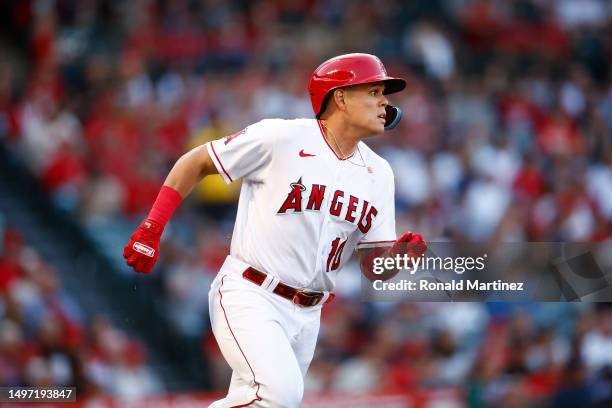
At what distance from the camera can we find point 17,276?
7633 millimetres

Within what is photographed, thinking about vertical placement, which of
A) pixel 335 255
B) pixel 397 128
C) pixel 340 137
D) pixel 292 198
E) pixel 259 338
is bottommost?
pixel 259 338

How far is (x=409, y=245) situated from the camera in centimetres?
453

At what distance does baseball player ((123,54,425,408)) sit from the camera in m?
4.21

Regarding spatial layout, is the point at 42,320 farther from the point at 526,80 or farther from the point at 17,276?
the point at 526,80

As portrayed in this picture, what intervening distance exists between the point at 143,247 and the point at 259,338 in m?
0.57

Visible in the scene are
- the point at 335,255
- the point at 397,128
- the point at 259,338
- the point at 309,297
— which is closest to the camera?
the point at 259,338

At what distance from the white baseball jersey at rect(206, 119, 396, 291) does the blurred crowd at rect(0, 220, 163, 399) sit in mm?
2853

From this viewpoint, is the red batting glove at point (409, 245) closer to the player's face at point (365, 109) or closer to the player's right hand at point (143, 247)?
the player's face at point (365, 109)

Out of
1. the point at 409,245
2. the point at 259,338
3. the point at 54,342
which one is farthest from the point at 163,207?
the point at 54,342

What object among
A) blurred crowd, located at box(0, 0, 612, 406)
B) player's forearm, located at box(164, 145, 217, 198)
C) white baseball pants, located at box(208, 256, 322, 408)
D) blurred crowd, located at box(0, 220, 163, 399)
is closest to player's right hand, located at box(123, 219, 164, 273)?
player's forearm, located at box(164, 145, 217, 198)

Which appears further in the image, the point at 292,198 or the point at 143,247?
the point at 292,198

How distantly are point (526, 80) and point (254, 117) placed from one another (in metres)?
3.03

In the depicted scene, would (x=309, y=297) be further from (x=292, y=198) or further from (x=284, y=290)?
(x=292, y=198)

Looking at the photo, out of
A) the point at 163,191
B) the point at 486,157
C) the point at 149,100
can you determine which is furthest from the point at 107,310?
the point at 163,191
